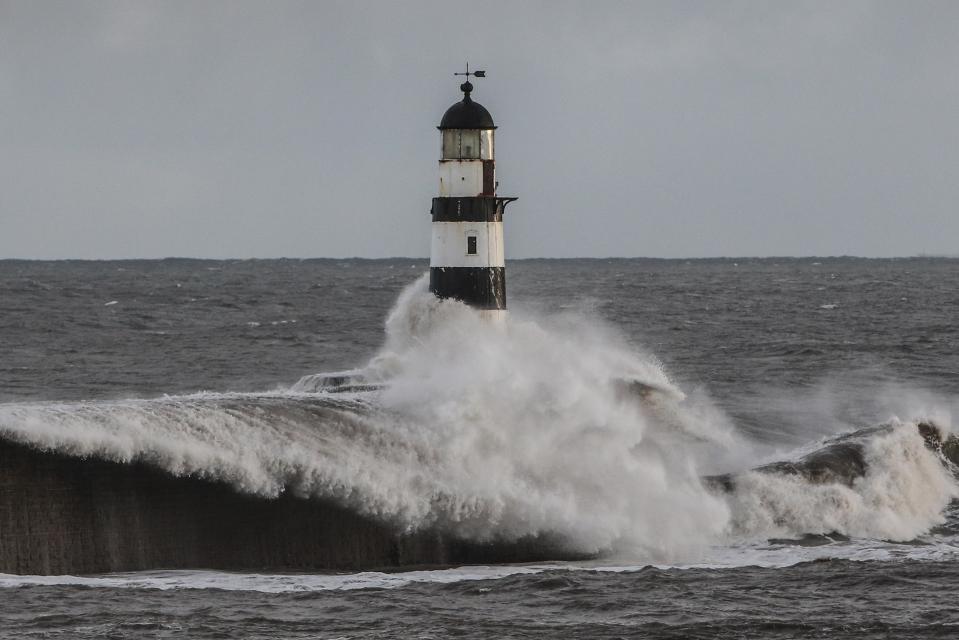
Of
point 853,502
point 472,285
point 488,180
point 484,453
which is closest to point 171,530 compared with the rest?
point 484,453

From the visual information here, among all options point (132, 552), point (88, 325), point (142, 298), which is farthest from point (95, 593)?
point (142, 298)

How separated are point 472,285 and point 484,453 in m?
3.96

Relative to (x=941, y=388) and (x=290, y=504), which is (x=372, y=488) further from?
(x=941, y=388)

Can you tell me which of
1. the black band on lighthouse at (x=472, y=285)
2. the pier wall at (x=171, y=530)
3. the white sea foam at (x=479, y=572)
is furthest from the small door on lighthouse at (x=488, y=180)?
the white sea foam at (x=479, y=572)

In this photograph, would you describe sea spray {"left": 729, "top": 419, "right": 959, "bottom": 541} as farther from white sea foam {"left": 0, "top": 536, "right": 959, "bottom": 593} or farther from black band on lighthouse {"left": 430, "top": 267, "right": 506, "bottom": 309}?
black band on lighthouse {"left": 430, "top": 267, "right": 506, "bottom": 309}

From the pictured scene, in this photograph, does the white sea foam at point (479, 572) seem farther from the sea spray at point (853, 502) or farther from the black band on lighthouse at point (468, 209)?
the black band on lighthouse at point (468, 209)

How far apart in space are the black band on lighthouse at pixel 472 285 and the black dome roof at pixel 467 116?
2.06 metres

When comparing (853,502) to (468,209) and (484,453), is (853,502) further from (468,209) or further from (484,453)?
(468,209)

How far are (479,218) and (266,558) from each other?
6.87 m

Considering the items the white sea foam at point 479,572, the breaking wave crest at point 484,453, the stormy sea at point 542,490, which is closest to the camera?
the stormy sea at point 542,490

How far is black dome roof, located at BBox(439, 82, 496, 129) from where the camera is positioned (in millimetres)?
21422

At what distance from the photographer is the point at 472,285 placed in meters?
21.3

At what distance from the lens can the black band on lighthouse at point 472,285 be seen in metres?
21.3

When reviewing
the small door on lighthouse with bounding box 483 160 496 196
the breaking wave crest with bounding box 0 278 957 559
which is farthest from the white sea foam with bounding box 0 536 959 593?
the small door on lighthouse with bounding box 483 160 496 196
